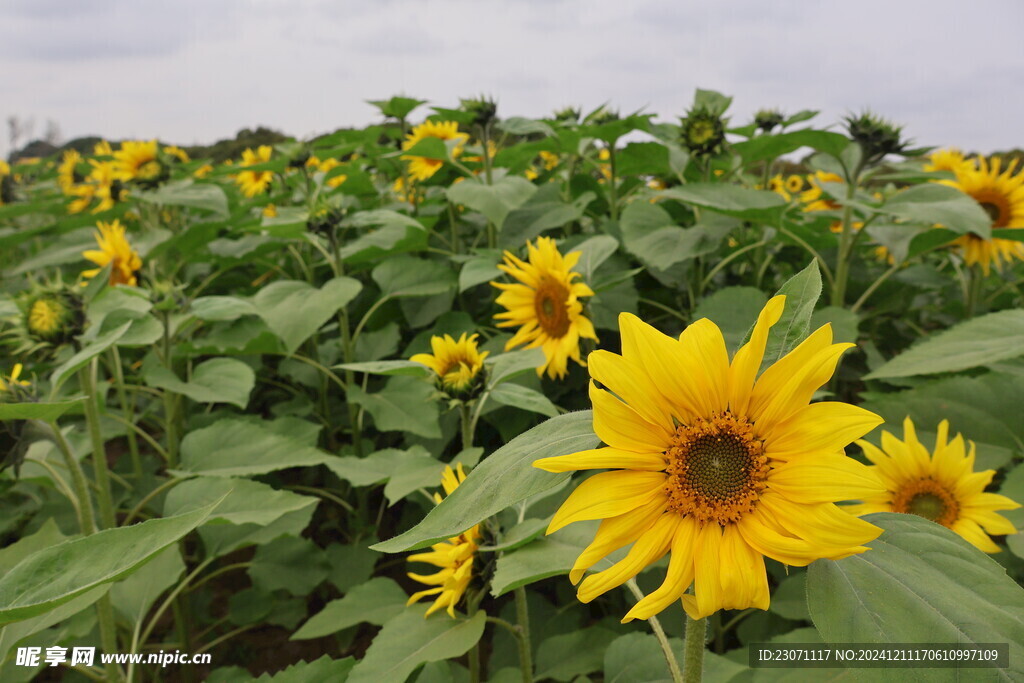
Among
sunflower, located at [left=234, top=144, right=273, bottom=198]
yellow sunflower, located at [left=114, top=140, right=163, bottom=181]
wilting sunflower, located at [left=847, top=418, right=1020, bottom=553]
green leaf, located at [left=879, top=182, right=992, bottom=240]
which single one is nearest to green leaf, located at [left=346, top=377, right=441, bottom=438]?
wilting sunflower, located at [left=847, top=418, right=1020, bottom=553]

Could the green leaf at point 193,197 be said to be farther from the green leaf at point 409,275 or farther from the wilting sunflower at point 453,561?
the wilting sunflower at point 453,561

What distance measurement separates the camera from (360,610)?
53.9 inches

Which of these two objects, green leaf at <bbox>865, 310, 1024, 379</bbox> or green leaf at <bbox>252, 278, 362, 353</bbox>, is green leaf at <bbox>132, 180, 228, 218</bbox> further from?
green leaf at <bbox>865, 310, 1024, 379</bbox>

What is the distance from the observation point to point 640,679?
1.09m

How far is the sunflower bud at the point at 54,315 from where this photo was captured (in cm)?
160

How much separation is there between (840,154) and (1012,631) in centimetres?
178

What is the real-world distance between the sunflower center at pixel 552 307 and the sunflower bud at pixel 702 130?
32.5 inches

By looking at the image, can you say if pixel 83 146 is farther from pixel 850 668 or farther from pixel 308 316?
pixel 850 668

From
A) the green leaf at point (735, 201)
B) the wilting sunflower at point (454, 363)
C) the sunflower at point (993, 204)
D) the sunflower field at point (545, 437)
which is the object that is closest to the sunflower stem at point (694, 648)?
the sunflower field at point (545, 437)

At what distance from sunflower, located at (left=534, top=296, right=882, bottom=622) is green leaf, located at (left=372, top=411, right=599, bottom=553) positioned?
3 centimetres

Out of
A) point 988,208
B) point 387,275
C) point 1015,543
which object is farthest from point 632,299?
point 988,208

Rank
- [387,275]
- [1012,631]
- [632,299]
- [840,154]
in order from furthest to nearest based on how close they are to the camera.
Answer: [387,275], [840,154], [632,299], [1012,631]

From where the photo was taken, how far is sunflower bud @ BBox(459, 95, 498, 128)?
242cm

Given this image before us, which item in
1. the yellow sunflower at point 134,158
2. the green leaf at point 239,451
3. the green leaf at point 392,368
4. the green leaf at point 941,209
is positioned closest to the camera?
the green leaf at point 392,368
